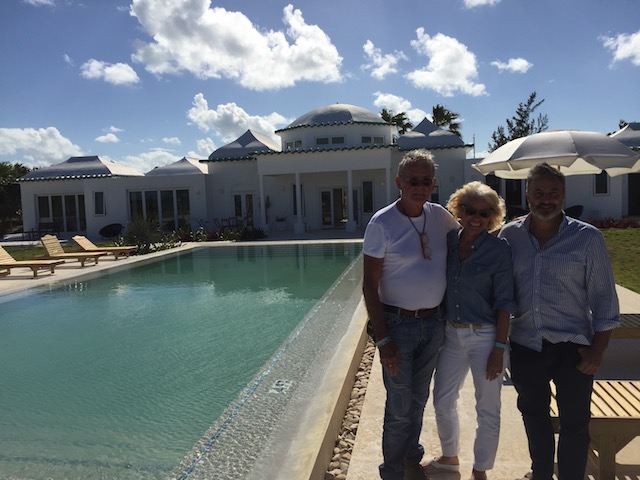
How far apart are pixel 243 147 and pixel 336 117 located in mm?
6123

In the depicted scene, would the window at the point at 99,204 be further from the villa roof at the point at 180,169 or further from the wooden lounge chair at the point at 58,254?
the wooden lounge chair at the point at 58,254

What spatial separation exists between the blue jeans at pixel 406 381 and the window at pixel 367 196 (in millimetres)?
23100

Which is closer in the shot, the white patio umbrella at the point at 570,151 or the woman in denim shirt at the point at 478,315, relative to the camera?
the woman in denim shirt at the point at 478,315

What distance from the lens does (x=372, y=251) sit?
111 inches

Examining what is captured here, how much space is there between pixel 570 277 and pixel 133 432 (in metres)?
3.73

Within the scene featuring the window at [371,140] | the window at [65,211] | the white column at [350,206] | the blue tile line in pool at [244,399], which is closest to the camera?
the blue tile line in pool at [244,399]

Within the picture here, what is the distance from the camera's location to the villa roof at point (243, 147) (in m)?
28.9

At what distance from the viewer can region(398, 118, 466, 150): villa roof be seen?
2688 centimetres

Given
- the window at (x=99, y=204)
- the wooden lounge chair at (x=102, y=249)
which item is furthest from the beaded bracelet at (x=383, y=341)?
the window at (x=99, y=204)

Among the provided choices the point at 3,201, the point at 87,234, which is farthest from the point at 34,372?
the point at 3,201

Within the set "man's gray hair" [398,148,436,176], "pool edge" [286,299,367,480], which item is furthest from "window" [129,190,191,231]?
"man's gray hair" [398,148,436,176]

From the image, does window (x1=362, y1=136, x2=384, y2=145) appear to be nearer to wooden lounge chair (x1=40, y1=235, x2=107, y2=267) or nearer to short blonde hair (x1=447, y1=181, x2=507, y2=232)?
wooden lounge chair (x1=40, y1=235, x2=107, y2=267)

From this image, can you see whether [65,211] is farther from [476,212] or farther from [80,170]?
[476,212]

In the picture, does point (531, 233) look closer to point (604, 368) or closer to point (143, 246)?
point (604, 368)
